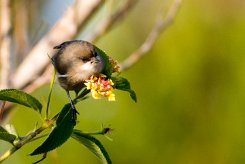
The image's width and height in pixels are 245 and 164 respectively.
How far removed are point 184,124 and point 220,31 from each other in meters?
1.01

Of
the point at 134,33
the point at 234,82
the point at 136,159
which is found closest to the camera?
the point at 136,159

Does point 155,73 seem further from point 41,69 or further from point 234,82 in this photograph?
point 41,69

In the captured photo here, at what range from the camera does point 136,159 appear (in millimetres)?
5984

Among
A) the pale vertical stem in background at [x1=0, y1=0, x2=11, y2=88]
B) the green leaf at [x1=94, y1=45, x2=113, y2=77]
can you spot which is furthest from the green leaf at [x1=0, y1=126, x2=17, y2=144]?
the pale vertical stem in background at [x1=0, y1=0, x2=11, y2=88]

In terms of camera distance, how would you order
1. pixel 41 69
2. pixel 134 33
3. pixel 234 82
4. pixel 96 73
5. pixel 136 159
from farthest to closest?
pixel 134 33 < pixel 234 82 < pixel 136 159 < pixel 41 69 < pixel 96 73

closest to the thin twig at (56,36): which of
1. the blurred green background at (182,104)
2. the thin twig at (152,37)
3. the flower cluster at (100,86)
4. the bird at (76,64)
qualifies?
the thin twig at (152,37)

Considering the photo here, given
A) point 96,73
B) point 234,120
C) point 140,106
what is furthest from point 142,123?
point 96,73

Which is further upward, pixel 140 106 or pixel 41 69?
pixel 41 69

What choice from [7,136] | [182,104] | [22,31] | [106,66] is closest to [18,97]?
[7,136]

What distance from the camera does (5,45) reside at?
273cm

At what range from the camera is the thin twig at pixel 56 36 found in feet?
9.50

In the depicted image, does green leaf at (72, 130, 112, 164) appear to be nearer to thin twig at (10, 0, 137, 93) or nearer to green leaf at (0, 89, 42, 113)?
green leaf at (0, 89, 42, 113)

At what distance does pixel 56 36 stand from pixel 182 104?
3.39 metres

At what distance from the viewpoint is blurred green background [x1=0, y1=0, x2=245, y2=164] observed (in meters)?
5.97
